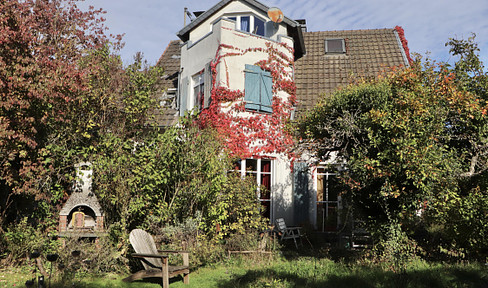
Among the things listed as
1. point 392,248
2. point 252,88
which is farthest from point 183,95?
point 392,248

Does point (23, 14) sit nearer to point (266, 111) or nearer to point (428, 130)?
point (266, 111)

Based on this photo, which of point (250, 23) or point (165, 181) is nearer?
point (165, 181)

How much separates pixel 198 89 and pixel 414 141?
785 centimetres

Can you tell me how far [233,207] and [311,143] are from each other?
104 inches

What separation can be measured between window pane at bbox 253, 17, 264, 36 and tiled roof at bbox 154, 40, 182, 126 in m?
3.46

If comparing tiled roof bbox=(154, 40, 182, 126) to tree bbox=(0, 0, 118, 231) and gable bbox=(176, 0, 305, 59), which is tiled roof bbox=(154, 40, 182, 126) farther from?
tree bbox=(0, 0, 118, 231)

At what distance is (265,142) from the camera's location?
12.6m

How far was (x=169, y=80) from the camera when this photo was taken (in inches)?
613

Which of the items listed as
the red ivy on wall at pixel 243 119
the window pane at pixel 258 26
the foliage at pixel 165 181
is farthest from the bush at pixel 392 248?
the window pane at pixel 258 26

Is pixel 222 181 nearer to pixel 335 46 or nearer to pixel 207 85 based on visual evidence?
pixel 207 85

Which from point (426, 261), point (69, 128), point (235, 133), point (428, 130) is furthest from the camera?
point (235, 133)

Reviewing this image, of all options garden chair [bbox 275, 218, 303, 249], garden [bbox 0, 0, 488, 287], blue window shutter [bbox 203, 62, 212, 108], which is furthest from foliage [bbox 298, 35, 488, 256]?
blue window shutter [bbox 203, 62, 212, 108]

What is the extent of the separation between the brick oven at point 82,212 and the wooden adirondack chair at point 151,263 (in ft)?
5.18

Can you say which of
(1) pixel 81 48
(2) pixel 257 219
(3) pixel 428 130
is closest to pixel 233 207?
(2) pixel 257 219
